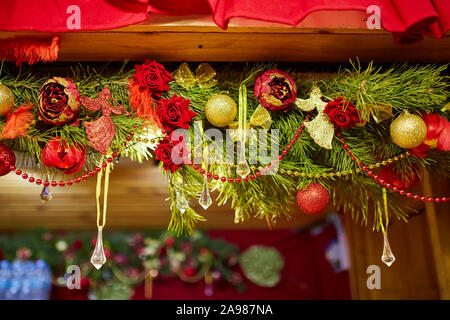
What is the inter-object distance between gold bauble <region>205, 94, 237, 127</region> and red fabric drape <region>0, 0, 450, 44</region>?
180mm

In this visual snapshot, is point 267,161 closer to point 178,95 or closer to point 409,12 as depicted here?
point 178,95

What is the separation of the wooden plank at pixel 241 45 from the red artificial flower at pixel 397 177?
27 cm

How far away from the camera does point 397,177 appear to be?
1.12 metres

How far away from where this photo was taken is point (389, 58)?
116cm

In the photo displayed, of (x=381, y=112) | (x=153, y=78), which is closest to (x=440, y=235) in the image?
(x=381, y=112)

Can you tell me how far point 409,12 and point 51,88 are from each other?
2.31ft

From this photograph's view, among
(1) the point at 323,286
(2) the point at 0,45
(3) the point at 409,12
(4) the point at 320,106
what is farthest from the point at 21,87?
(1) the point at 323,286

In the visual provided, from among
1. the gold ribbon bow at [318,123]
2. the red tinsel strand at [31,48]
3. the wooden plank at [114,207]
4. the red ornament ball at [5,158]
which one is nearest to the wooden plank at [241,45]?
the red tinsel strand at [31,48]

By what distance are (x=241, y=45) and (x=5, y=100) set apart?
501 millimetres

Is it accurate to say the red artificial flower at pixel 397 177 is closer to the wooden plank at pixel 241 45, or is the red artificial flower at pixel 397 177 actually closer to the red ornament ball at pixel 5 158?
the wooden plank at pixel 241 45

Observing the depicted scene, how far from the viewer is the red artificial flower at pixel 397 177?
1.12 meters

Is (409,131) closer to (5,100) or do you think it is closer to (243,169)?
(243,169)

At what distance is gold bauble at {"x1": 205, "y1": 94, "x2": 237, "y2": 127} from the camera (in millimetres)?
1009

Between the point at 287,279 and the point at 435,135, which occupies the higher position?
the point at 435,135
